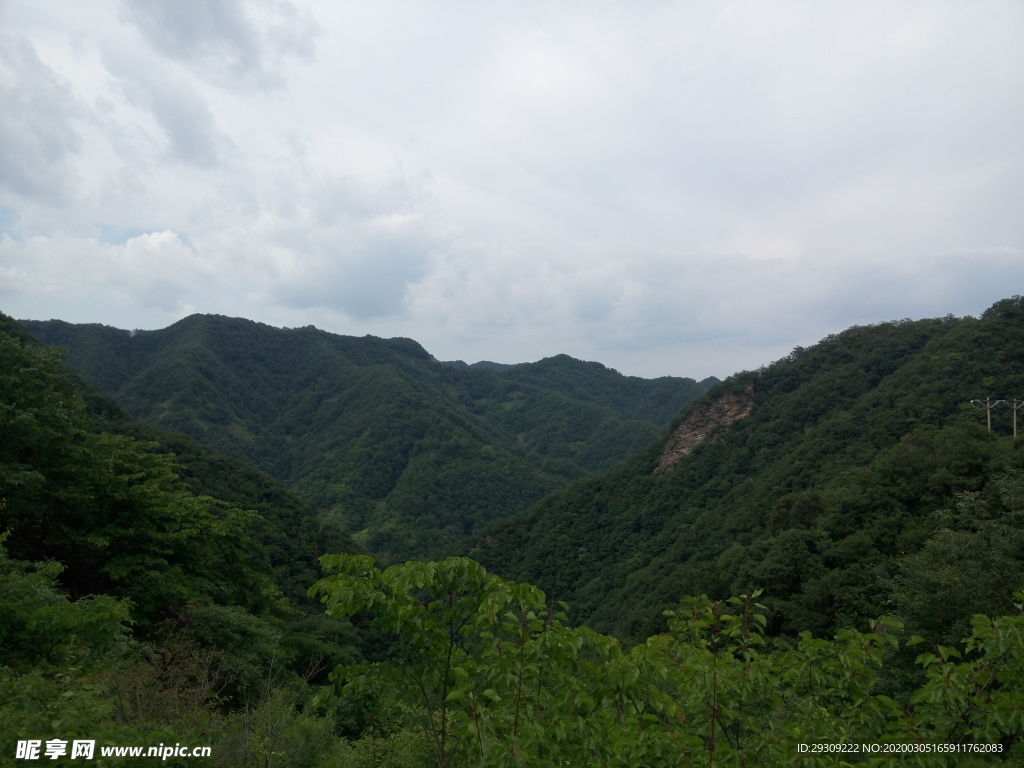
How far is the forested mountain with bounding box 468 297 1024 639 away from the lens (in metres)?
17.1

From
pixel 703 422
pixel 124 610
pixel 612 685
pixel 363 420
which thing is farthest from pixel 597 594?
pixel 363 420

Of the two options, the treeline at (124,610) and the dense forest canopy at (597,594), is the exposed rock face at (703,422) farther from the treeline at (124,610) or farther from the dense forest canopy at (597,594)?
the treeline at (124,610)

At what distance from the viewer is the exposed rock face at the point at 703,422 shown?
56.0m

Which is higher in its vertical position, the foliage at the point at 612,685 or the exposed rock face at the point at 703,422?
the exposed rock face at the point at 703,422

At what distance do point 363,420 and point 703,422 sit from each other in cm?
7235

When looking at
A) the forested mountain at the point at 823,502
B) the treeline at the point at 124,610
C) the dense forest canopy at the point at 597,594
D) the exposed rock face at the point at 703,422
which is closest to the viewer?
the dense forest canopy at the point at 597,594

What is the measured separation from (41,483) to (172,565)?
14.7ft

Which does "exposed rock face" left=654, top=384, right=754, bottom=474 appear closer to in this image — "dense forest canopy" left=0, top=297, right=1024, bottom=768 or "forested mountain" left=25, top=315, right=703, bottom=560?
"dense forest canopy" left=0, top=297, right=1024, bottom=768

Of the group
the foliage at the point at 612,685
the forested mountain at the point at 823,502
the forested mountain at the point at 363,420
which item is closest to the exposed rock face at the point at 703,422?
the forested mountain at the point at 823,502

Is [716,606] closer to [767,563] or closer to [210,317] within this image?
[767,563]

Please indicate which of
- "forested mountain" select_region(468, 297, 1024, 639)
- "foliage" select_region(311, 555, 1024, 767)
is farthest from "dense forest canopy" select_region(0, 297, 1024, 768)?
"forested mountain" select_region(468, 297, 1024, 639)

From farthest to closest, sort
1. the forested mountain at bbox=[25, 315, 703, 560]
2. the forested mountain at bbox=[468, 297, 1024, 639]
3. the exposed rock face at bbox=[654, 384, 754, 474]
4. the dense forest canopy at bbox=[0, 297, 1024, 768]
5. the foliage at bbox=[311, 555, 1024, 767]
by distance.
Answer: the forested mountain at bbox=[25, 315, 703, 560], the exposed rock face at bbox=[654, 384, 754, 474], the forested mountain at bbox=[468, 297, 1024, 639], the dense forest canopy at bbox=[0, 297, 1024, 768], the foliage at bbox=[311, 555, 1024, 767]

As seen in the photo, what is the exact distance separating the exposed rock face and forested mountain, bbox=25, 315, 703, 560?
36048 mm

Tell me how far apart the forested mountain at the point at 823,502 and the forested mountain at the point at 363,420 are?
30597 mm
